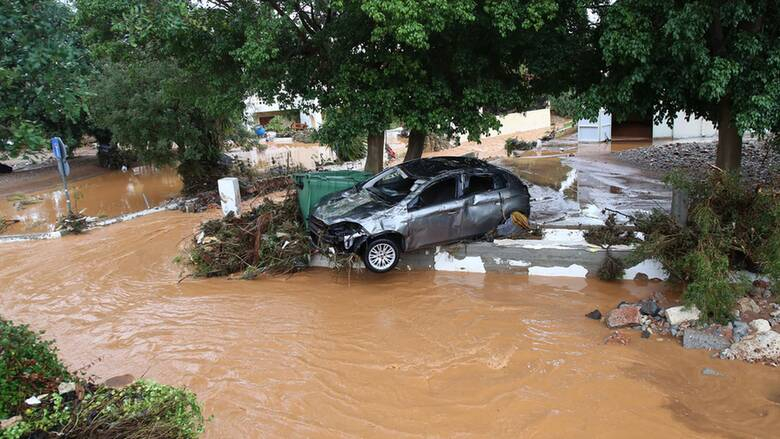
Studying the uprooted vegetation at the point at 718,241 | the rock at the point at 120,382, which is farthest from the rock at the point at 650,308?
the rock at the point at 120,382

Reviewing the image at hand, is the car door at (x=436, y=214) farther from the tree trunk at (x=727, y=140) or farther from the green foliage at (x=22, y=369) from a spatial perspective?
the green foliage at (x=22, y=369)

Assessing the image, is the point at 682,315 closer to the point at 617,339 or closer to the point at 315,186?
the point at 617,339

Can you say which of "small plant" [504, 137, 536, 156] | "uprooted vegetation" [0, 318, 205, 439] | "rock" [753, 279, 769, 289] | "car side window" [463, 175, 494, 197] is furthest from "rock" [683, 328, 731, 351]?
"small plant" [504, 137, 536, 156]

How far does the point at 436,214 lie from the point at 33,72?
6326 millimetres

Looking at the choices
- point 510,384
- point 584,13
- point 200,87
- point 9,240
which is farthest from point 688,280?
point 9,240

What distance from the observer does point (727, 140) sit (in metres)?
10.6

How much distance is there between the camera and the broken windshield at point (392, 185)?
9559 millimetres

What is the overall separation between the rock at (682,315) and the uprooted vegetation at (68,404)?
6.03 meters

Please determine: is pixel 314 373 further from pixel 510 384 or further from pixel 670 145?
pixel 670 145

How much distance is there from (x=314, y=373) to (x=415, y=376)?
1.23m

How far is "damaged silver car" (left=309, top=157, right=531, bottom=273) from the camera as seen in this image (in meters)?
8.91

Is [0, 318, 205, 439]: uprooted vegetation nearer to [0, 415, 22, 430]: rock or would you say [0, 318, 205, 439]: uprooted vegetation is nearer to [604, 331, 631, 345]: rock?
[0, 415, 22, 430]: rock

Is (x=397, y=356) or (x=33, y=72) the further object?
(x=397, y=356)

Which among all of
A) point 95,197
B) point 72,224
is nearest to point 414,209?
point 72,224
